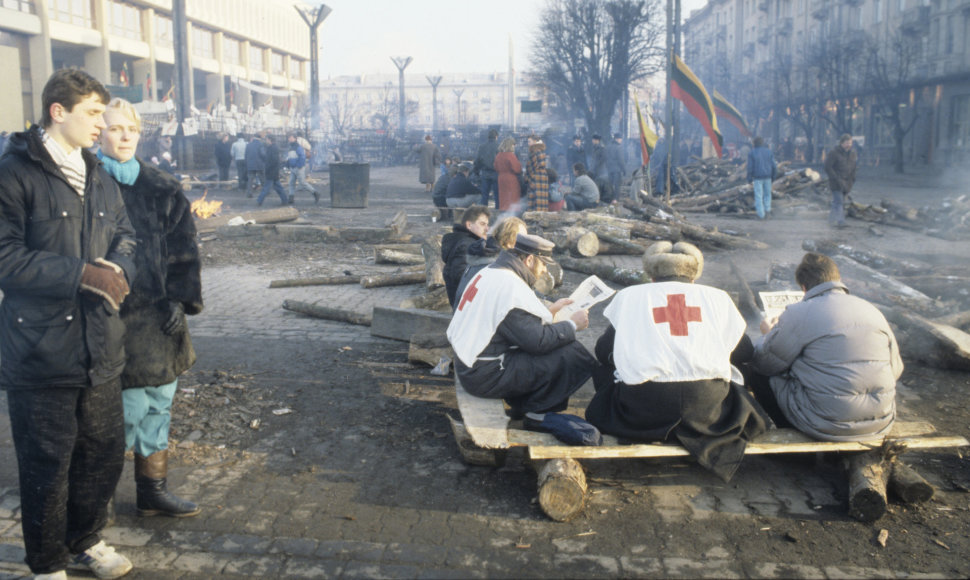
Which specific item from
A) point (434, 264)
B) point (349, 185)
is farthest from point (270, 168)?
point (434, 264)

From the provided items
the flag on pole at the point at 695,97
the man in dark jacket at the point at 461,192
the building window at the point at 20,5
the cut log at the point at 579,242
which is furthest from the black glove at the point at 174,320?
the building window at the point at 20,5

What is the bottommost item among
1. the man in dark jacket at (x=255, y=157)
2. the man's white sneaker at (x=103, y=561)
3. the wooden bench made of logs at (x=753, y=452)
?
the man's white sneaker at (x=103, y=561)

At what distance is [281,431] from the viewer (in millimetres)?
5137

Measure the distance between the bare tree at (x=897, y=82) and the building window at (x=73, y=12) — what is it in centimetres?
4012

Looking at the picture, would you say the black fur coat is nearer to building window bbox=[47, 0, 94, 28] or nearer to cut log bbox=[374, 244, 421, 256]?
cut log bbox=[374, 244, 421, 256]

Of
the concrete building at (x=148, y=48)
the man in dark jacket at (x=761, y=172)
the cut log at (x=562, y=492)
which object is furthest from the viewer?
the concrete building at (x=148, y=48)

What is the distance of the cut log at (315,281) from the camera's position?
32.4 ft

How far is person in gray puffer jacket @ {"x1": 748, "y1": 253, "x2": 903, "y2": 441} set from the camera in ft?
13.3

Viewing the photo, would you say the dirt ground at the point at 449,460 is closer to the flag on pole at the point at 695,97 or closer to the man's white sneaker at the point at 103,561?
the man's white sneaker at the point at 103,561

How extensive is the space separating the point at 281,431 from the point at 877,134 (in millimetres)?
48204

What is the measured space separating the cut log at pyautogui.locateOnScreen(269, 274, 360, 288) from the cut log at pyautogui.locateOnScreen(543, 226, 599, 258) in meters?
2.82

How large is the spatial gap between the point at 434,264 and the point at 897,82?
1353 inches

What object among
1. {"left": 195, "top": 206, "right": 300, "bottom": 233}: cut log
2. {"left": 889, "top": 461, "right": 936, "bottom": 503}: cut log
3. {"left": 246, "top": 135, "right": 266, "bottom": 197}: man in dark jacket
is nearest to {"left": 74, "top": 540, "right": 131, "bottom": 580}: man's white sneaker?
{"left": 889, "top": 461, "right": 936, "bottom": 503}: cut log

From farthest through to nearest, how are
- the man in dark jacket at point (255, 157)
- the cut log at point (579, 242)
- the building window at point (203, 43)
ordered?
1. the building window at point (203, 43)
2. the man in dark jacket at point (255, 157)
3. the cut log at point (579, 242)
